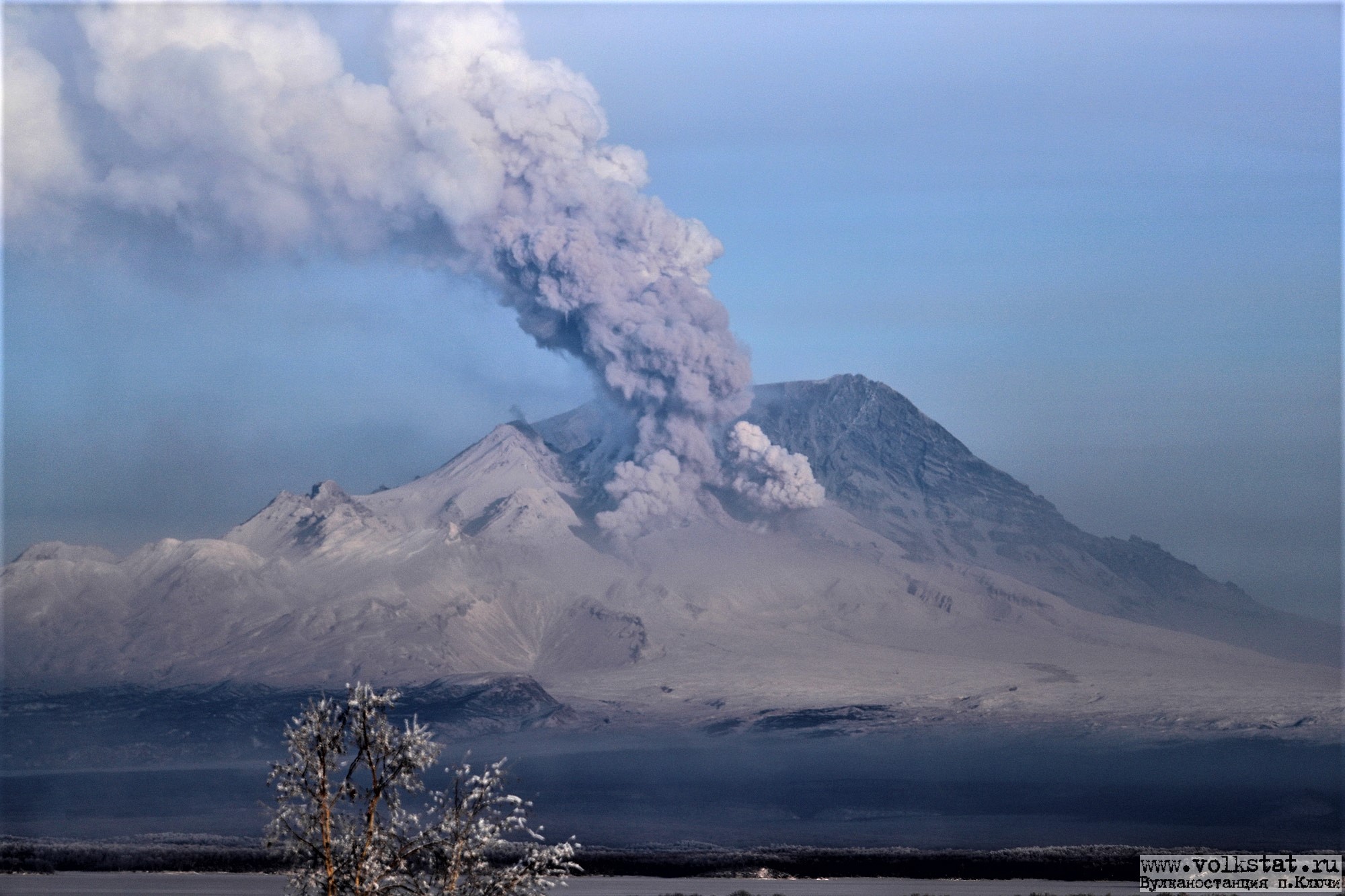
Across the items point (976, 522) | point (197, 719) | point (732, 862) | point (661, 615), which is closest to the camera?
point (732, 862)

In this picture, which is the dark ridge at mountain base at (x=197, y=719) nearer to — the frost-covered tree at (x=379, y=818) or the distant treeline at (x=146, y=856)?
the distant treeline at (x=146, y=856)

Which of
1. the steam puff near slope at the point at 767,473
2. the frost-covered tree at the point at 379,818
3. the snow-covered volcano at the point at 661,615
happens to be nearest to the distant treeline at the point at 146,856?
the frost-covered tree at the point at 379,818

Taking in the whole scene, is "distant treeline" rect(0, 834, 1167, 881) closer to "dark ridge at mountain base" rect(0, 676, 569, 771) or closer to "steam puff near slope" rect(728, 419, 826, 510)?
"steam puff near slope" rect(728, 419, 826, 510)

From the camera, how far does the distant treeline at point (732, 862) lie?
5297 cm

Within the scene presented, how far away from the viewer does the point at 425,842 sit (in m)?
22.1

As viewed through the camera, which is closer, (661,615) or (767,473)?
(767,473)

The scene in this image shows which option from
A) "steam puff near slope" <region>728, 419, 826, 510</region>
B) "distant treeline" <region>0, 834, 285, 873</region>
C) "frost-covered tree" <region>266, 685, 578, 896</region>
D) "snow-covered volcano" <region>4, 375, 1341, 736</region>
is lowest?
"distant treeline" <region>0, 834, 285, 873</region>

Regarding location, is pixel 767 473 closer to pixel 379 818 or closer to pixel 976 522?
pixel 976 522

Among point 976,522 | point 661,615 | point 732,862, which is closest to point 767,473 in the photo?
point 661,615

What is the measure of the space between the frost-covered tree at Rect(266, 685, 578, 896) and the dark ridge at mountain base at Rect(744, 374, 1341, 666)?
150m

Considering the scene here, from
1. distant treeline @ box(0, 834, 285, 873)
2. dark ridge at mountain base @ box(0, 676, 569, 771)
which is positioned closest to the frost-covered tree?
distant treeline @ box(0, 834, 285, 873)

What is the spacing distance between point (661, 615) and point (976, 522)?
163 ft

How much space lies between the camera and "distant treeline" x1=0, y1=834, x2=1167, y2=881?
174 ft

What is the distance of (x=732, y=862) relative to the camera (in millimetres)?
56906
